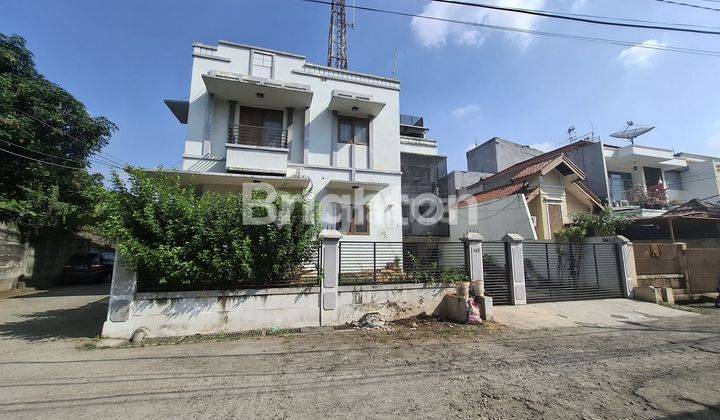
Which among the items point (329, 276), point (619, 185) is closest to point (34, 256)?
point (329, 276)

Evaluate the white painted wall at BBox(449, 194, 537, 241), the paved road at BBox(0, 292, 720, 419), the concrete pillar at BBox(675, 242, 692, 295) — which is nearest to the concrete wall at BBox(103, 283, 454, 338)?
the paved road at BBox(0, 292, 720, 419)

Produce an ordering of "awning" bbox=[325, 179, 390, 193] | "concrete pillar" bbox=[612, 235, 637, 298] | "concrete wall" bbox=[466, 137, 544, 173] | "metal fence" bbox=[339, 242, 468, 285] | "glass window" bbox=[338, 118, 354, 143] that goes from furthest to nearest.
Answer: "concrete wall" bbox=[466, 137, 544, 173] < "glass window" bbox=[338, 118, 354, 143] < "awning" bbox=[325, 179, 390, 193] < "concrete pillar" bbox=[612, 235, 637, 298] < "metal fence" bbox=[339, 242, 468, 285]

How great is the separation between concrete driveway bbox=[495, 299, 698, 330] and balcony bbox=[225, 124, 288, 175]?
28.5 ft

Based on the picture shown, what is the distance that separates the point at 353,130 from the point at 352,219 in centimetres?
382

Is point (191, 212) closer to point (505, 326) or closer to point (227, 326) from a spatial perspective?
point (227, 326)

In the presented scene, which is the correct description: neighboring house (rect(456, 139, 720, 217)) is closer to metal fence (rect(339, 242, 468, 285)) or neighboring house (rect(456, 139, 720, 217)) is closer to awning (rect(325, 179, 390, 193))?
awning (rect(325, 179, 390, 193))

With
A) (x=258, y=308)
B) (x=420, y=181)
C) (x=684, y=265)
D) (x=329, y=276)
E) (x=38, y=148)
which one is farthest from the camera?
(x=420, y=181)

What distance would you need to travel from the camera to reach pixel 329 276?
755cm

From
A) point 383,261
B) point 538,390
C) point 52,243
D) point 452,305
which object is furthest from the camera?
point 52,243

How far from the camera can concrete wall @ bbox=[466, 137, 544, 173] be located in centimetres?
2286

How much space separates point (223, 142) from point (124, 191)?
5.41m

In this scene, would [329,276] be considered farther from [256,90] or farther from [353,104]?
[256,90]

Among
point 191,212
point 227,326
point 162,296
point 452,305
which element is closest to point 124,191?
point 191,212

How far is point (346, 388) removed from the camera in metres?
4.25
